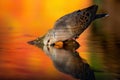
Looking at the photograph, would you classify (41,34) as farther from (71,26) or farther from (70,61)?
(70,61)

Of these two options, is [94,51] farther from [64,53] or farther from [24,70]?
[24,70]

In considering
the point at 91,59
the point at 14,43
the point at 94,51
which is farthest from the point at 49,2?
the point at 91,59

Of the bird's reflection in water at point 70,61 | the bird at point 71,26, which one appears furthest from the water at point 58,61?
the bird at point 71,26

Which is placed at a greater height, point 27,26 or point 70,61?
point 27,26

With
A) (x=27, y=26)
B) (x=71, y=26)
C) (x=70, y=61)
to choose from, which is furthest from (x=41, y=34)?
(x=70, y=61)

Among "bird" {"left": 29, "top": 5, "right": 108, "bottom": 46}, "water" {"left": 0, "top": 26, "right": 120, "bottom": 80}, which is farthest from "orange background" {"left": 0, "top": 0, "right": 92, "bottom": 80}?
"bird" {"left": 29, "top": 5, "right": 108, "bottom": 46}

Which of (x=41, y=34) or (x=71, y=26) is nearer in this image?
(x=71, y=26)

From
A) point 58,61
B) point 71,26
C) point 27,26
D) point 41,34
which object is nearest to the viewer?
point 58,61
